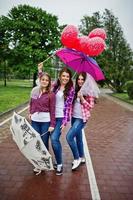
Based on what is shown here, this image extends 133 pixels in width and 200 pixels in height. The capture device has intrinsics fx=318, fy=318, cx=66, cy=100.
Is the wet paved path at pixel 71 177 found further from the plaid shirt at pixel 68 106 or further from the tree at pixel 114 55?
the tree at pixel 114 55

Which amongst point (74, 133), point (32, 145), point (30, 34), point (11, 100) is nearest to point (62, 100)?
point (74, 133)

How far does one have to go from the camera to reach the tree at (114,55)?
3909 cm

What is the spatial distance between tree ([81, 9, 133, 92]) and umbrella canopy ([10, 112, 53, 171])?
112 ft

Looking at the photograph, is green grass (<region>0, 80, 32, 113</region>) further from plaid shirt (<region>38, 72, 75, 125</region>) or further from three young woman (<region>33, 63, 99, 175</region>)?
plaid shirt (<region>38, 72, 75, 125</region>)

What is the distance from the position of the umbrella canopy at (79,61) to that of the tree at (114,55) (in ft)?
109

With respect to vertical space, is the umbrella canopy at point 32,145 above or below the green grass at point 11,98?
above

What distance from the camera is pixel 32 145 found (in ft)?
17.5

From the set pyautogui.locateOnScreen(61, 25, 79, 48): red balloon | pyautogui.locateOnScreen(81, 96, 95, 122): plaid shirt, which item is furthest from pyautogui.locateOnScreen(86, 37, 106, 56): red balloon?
pyautogui.locateOnScreen(81, 96, 95, 122): plaid shirt

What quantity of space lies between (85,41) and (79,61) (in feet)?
1.40

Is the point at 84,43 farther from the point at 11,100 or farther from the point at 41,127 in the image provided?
the point at 11,100

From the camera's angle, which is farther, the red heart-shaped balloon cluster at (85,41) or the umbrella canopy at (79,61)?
the umbrella canopy at (79,61)

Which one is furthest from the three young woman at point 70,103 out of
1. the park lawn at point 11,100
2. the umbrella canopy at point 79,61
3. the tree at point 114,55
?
the tree at point 114,55

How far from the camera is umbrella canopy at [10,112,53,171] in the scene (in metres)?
5.29

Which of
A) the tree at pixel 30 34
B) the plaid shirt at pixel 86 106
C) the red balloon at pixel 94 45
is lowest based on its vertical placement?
the plaid shirt at pixel 86 106
